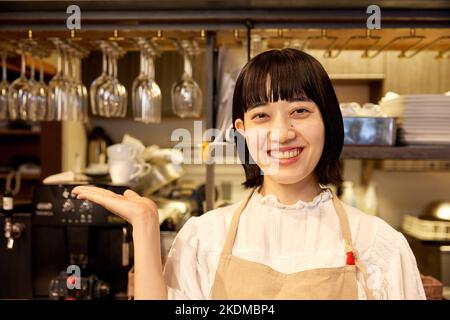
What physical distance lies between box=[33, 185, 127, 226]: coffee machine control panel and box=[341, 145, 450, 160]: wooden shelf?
0.67 metres

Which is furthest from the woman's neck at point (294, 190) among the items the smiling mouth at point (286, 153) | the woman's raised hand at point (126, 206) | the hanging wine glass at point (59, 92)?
the hanging wine glass at point (59, 92)

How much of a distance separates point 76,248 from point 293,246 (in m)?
0.78

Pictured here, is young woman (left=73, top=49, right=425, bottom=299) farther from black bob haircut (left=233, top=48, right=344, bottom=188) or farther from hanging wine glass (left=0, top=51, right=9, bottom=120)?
hanging wine glass (left=0, top=51, right=9, bottom=120)

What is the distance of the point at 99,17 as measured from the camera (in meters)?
1.24

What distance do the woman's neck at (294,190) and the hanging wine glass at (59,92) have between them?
31.3 inches

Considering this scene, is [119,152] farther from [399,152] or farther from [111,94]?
[399,152]

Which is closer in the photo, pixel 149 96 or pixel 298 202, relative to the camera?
pixel 298 202

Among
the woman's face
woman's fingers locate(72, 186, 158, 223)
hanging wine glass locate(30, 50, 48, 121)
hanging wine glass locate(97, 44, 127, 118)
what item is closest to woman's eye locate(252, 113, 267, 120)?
the woman's face

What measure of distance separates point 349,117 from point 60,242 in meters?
0.96

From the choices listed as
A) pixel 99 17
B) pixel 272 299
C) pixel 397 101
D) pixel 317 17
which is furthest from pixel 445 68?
pixel 272 299

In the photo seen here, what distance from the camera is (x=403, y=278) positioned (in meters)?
0.83

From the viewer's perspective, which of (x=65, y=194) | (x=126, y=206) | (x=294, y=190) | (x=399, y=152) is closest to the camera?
(x=126, y=206)

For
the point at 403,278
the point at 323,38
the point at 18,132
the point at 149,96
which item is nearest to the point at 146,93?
the point at 149,96

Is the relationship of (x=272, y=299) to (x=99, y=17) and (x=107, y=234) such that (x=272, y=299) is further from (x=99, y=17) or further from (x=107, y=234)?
(x=99, y=17)
